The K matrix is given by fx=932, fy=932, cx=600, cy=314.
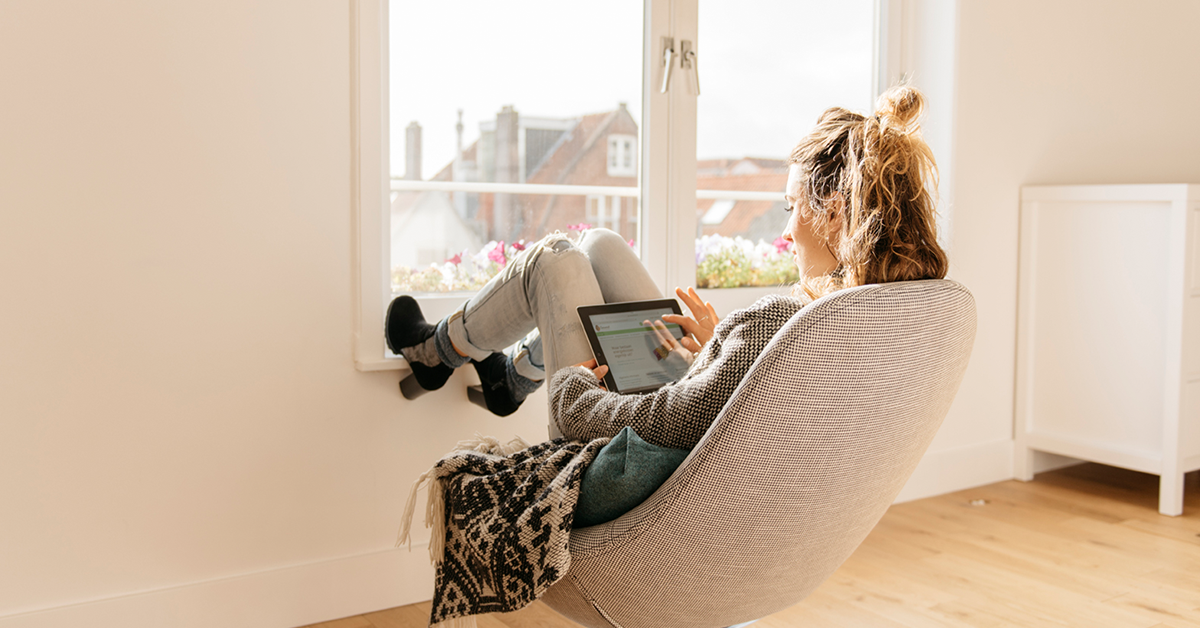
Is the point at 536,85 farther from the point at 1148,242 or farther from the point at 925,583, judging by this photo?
the point at 1148,242

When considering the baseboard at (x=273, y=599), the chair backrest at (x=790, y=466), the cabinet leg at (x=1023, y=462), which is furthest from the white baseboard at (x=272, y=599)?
the cabinet leg at (x=1023, y=462)

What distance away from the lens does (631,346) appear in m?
1.77

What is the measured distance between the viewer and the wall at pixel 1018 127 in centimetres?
303

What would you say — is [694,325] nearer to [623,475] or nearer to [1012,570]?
[623,475]

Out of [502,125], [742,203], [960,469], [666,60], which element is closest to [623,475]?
[502,125]

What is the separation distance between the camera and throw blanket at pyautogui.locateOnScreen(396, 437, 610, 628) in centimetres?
128

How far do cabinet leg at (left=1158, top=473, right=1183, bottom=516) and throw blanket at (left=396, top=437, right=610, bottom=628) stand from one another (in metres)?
2.32

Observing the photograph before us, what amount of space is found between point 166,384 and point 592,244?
916mm

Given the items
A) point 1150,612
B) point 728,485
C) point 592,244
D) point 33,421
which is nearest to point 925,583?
point 1150,612

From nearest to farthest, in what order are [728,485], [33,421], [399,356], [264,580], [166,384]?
[728,485], [33,421], [166,384], [264,580], [399,356]

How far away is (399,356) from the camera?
219 cm

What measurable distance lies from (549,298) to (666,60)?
3.39ft

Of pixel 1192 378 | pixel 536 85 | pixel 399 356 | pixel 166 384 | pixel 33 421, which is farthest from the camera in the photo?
pixel 1192 378

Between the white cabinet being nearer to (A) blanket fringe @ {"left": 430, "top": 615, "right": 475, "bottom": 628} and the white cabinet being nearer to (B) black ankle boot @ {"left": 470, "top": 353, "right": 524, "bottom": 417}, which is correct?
(B) black ankle boot @ {"left": 470, "top": 353, "right": 524, "bottom": 417}
